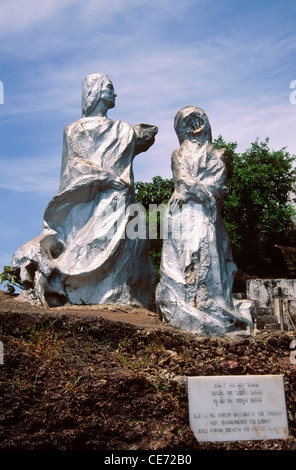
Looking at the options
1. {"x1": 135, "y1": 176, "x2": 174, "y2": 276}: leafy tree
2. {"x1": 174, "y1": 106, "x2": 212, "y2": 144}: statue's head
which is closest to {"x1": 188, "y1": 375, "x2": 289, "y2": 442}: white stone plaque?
{"x1": 174, "y1": 106, "x2": 212, "y2": 144}: statue's head

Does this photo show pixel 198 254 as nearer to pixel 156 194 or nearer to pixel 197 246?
pixel 197 246

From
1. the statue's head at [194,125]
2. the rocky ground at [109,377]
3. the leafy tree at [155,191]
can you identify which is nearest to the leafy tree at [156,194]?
the leafy tree at [155,191]

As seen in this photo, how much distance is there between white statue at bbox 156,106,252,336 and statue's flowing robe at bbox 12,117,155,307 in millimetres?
1519

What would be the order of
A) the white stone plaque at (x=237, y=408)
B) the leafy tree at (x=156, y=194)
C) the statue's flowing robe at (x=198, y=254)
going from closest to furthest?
the white stone plaque at (x=237, y=408)
the statue's flowing robe at (x=198, y=254)
the leafy tree at (x=156, y=194)

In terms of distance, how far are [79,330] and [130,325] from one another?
26.5 inches

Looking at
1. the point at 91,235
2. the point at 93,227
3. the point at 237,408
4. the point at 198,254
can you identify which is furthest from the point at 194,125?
the point at 237,408

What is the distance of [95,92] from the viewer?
11.5m

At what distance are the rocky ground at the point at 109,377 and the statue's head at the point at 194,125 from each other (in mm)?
3695

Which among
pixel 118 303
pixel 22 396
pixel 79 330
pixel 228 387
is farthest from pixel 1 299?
pixel 228 387

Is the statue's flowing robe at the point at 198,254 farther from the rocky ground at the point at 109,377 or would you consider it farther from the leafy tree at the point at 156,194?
the leafy tree at the point at 156,194

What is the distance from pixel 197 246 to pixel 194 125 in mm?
2344

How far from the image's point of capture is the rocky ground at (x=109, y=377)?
582cm

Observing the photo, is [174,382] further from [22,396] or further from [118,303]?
[118,303]
